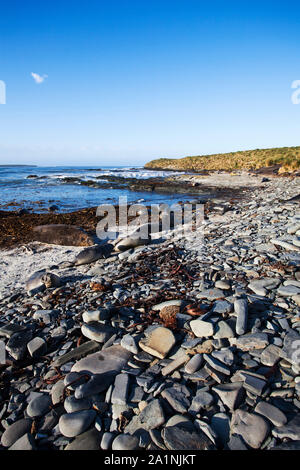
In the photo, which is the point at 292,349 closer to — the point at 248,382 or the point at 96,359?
the point at 248,382

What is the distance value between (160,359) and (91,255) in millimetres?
3656

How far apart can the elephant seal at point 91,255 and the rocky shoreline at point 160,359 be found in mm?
1204

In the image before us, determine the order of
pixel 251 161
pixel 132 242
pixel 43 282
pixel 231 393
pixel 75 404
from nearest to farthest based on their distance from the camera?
pixel 231 393 < pixel 75 404 < pixel 43 282 < pixel 132 242 < pixel 251 161

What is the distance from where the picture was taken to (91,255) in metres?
5.56

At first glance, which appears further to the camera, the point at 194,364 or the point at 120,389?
the point at 194,364

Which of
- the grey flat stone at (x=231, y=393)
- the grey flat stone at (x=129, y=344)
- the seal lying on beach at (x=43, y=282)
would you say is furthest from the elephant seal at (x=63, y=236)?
the grey flat stone at (x=231, y=393)

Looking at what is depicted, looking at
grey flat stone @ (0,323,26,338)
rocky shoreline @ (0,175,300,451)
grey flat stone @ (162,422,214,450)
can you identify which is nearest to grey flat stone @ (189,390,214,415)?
rocky shoreline @ (0,175,300,451)

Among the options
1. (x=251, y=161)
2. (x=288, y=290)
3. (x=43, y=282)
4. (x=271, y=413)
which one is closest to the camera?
(x=271, y=413)

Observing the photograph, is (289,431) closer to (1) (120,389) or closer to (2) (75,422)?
(1) (120,389)

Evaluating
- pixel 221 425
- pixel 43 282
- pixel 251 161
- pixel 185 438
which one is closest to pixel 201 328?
pixel 221 425

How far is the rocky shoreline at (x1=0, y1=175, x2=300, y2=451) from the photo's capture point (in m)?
1.62

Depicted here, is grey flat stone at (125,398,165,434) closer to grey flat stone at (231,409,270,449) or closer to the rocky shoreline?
the rocky shoreline

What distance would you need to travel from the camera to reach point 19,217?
10469 millimetres
